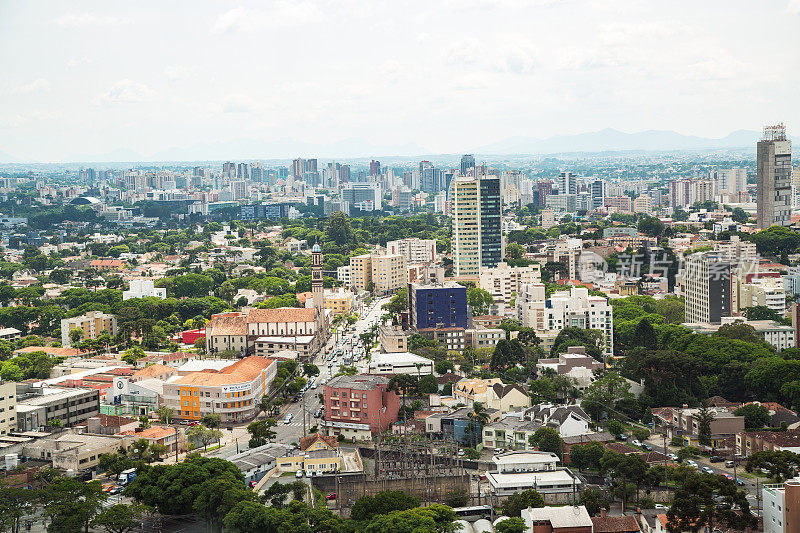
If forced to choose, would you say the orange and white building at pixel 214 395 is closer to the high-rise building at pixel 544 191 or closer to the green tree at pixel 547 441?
the green tree at pixel 547 441

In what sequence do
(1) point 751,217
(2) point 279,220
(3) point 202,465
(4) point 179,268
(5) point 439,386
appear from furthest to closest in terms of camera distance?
1. (2) point 279,220
2. (1) point 751,217
3. (4) point 179,268
4. (5) point 439,386
5. (3) point 202,465

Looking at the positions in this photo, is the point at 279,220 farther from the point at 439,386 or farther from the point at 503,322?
the point at 439,386

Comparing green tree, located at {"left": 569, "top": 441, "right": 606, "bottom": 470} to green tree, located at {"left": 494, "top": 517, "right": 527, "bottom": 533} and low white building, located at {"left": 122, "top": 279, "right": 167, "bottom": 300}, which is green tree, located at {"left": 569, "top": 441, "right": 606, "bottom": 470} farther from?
low white building, located at {"left": 122, "top": 279, "right": 167, "bottom": 300}

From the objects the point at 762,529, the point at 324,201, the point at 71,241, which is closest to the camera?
the point at 762,529

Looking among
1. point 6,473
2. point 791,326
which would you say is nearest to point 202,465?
point 6,473

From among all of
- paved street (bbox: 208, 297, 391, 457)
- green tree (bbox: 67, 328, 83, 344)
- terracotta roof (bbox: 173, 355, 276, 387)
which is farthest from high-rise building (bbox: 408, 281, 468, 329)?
green tree (bbox: 67, 328, 83, 344)

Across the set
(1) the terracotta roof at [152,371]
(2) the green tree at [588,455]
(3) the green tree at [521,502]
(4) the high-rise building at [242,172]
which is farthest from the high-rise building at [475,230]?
(4) the high-rise building at [242,172]

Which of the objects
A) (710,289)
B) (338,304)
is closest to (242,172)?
(338,304)
